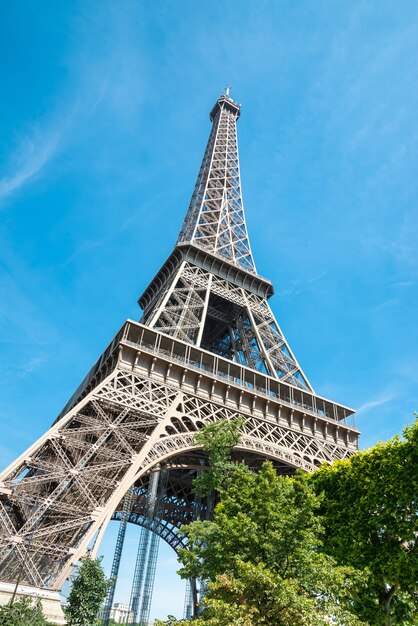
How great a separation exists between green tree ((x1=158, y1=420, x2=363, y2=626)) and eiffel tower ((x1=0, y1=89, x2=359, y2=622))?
409 cm

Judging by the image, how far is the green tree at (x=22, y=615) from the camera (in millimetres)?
12057

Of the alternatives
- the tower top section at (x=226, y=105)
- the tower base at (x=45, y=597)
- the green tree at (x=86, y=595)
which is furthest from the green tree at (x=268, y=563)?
the tower top section at (x=226, y=105)

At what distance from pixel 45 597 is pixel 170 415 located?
9644mm

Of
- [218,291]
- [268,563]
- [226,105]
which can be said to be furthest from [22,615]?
[226,105]

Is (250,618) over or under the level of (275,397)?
under

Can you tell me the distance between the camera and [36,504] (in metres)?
16.7

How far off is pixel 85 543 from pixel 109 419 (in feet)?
19.9

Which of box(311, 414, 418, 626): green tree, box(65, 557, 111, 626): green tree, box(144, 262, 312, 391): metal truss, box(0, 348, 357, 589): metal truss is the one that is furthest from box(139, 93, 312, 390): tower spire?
box(65, 557, 111, 626): green tree

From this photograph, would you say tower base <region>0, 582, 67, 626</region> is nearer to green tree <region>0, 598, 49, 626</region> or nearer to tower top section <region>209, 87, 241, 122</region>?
green tree <region>0, 598, 49, 626</region>

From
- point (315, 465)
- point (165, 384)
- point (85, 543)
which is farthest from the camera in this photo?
point (315, 465)

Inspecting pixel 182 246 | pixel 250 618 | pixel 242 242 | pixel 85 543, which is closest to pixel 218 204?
pixel 242 242

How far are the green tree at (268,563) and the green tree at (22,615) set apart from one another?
4131 millimetres

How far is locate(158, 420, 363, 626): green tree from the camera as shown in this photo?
1171 cm

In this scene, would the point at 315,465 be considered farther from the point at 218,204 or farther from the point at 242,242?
the point at 218,204
